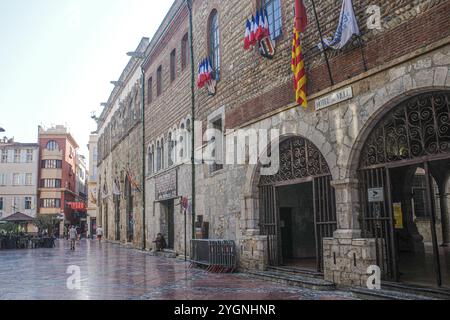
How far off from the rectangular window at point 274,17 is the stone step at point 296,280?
6.16 meters

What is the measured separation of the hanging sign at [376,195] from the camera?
8773mm

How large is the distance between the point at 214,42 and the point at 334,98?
777 centimetres

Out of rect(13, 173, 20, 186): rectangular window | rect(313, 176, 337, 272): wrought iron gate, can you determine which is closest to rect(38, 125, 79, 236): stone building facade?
rect(13, 173, 20, 186): rectangular window

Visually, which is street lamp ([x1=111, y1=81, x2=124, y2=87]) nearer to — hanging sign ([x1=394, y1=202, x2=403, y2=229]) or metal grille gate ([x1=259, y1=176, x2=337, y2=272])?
metal grille gate ([x1=259, y1=176, x2=337, y2=272])

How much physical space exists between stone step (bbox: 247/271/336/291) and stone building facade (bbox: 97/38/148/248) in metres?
14.5

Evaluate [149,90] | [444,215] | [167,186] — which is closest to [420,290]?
[167,186]

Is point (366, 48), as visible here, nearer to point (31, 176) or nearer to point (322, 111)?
point (322, 111)

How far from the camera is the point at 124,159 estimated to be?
3077cm

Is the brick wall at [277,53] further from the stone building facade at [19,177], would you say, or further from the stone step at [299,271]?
the stone building facade at [19,177]

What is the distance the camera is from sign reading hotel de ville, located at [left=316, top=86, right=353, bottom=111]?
30.5 ft

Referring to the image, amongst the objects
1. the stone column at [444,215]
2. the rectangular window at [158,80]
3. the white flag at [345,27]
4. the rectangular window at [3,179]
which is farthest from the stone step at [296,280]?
the rectangular window at [3,179]

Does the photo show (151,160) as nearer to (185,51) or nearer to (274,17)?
(185,51)
